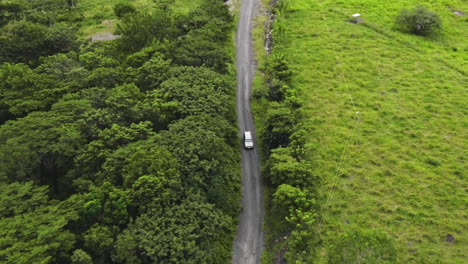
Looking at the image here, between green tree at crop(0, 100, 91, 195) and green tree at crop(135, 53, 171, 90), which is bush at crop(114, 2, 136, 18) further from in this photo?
green tree at crop(0, 100, 91, 195)

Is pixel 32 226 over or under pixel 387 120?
over

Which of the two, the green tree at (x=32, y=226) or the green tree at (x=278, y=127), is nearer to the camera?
the green tree at (x=32, y=226)

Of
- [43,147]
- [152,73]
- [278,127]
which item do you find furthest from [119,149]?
[278,127]

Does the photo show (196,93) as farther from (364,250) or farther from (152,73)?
(364,250)

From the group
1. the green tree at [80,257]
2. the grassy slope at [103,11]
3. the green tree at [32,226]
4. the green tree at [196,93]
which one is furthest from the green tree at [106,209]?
the grassy slope at [103,11]

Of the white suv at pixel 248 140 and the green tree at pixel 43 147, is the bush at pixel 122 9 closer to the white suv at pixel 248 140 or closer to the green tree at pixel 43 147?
the green tree at pixel 43 147
